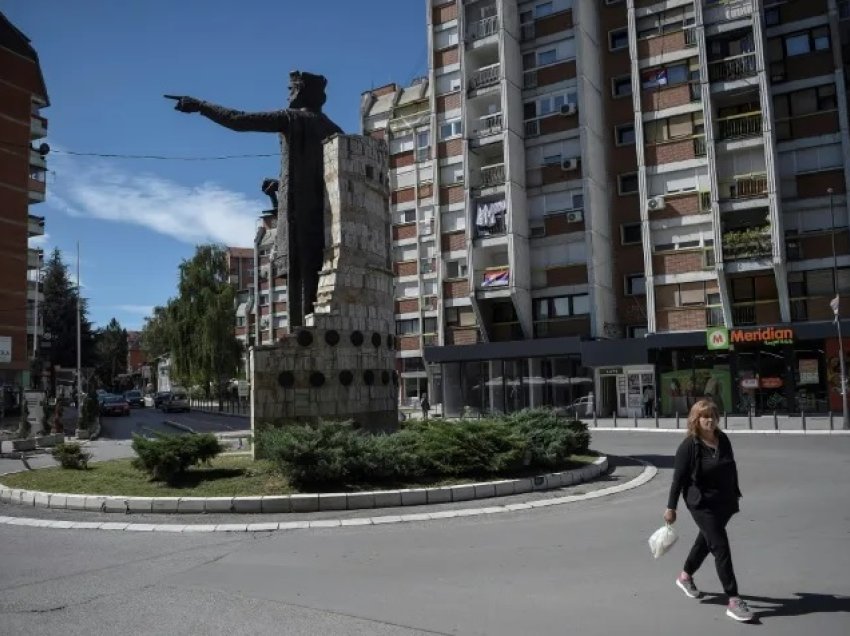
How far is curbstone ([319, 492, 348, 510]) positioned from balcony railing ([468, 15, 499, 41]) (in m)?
34.7

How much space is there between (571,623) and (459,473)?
668 cm

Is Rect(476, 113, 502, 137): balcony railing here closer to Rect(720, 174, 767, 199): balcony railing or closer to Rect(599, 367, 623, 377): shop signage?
Rect(720, 174, 767, 199): balcony railing

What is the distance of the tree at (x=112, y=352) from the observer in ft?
345

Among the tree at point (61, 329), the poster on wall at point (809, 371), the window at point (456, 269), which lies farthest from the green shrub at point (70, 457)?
the tree at point (61, 329)

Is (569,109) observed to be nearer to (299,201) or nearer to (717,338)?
(717,338)

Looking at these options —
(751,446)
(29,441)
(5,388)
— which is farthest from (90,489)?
(5,388)

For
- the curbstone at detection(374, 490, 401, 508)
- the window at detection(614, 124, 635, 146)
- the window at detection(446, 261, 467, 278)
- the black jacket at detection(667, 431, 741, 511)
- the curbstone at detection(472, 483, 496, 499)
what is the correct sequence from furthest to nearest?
the window at detection(446, 261, 467, 278)
the window at detection(614, 124, 635, 146)
the curbstone at detection(472, 483, 496, 499)
the curbstone at detection(374, 490, 401, 508)
the black jacket at detection(667, 431, 741, 511)

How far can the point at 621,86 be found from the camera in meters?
39.2

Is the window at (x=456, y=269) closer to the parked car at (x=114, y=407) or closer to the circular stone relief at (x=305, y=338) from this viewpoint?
the parked car at (x=114, y=407)

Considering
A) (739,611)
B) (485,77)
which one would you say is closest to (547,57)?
(485,77)

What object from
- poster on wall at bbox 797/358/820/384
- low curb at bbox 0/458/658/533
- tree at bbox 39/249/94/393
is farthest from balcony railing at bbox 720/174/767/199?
tree at bbox 39/249/94/393

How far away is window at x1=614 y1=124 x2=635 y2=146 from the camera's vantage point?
127 ft

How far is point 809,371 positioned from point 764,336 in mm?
2774

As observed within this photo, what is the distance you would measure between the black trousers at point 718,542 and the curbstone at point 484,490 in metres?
5.64
